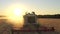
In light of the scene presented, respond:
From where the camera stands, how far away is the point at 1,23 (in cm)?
2048

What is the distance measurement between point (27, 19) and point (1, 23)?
138 inches

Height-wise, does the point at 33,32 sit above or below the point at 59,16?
below

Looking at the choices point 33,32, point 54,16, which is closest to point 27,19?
point 33,32

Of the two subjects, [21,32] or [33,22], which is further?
[33,22]

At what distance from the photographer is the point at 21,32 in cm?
1752

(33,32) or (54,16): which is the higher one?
(54,16)

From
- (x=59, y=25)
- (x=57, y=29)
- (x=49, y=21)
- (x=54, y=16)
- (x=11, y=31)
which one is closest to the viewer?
(x=11, y=31)

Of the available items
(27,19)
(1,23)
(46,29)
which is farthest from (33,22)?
(1,23)

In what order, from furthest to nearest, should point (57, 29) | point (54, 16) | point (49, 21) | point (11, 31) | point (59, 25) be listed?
1. point (54, 16)
2. point (49, 21)
3. point (59, 25)
4. point (57, 29)
5. point (11, 31)

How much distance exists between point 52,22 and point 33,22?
3.12 meters

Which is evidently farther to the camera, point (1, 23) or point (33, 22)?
point (1, 23)

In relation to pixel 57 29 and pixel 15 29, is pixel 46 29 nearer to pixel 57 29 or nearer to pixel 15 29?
pixel 57 29

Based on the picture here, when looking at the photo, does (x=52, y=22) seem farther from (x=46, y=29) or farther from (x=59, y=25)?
(x=46, y=29)

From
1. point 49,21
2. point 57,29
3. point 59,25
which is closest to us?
point 57,29
